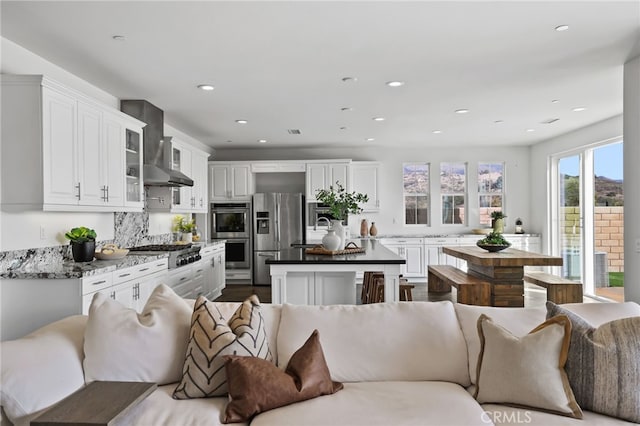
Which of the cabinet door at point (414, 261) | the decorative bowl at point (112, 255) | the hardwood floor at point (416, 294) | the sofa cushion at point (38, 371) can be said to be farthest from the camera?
the cabinet door at point (414, 261)

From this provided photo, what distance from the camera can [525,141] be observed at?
25.7 feet

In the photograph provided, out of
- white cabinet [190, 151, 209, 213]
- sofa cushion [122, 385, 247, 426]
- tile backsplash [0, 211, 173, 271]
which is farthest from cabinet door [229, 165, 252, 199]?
sofa cushion [122, 385, 247, 426]

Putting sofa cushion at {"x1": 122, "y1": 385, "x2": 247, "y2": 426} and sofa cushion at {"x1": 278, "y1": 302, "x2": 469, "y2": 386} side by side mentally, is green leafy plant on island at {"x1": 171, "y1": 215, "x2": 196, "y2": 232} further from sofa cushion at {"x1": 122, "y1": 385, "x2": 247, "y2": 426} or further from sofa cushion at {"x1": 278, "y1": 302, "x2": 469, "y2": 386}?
sofa cushion at {"x1": 122, "y1": 385, "x2": 247, "y2": 426}

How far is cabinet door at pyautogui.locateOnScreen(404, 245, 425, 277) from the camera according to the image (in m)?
7.95

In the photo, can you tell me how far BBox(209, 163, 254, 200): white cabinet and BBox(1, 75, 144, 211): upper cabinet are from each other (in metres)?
4.09

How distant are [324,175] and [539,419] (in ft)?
21.2

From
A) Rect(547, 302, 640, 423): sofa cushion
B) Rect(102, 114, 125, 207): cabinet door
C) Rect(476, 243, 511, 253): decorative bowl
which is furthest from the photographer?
Rect(476, 243, 511, 253): decorative bowl

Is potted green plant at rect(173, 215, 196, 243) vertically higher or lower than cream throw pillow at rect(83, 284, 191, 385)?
higher

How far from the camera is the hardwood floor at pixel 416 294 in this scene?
6.44 metres

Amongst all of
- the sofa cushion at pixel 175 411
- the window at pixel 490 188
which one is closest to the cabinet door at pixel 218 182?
the window at pixel 490 188

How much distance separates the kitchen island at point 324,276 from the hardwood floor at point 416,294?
212 centimetres

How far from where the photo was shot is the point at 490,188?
28.0 feet

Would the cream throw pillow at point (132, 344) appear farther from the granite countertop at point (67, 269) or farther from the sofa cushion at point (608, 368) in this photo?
the sofa cushion at point (608, 368)

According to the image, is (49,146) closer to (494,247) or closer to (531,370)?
(531,370)
